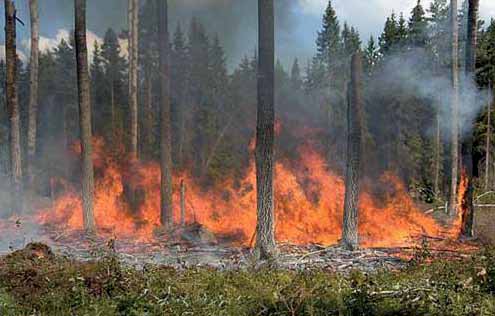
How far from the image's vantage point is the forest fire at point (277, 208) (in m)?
13.2

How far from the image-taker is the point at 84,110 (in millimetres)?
13656

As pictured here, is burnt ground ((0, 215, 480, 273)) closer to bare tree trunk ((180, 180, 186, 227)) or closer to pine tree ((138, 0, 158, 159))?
bare tree trunk ((180, 180, 186, 227))

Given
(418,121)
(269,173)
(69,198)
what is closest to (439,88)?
(418,121)

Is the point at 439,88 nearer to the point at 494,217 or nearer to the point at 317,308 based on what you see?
the point at 494,217

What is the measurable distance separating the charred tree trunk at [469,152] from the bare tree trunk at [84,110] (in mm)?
11272

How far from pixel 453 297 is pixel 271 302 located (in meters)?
2.53

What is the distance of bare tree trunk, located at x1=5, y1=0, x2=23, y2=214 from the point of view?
1716 centimetres

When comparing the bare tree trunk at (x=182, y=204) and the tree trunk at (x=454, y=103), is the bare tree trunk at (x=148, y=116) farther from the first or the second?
the tree trunk at (x=454, y=103)

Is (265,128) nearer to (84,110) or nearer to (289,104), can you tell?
(84,110)

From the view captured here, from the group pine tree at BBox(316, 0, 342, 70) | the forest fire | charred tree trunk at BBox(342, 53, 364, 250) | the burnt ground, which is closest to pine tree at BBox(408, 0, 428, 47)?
pine tree at BBox(316, 0, 342, 70)

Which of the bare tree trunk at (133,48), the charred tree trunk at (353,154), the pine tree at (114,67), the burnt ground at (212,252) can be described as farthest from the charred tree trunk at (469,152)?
the pine tree at (114,67)

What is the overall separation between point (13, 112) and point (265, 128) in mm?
11911

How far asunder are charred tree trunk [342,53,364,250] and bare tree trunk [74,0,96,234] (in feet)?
25.7

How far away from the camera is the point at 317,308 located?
6188 millimetres
